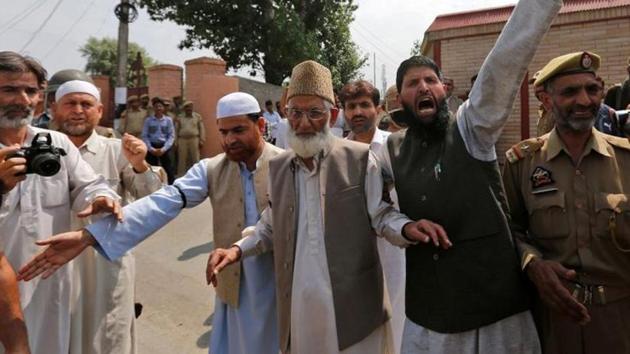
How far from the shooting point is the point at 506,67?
192 centimetres

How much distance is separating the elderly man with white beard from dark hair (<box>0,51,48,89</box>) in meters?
1.30

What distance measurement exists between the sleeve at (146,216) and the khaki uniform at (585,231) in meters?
1.56

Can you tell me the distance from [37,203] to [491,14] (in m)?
9.11

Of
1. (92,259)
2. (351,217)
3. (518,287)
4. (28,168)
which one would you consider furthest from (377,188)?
(92,259)

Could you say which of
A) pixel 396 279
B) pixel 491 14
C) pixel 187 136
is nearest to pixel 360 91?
pixel 396 279

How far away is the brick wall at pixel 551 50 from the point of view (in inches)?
334

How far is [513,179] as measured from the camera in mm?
2275

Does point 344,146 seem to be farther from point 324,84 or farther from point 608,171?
point 608,171

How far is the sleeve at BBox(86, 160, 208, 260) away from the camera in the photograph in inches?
92.4

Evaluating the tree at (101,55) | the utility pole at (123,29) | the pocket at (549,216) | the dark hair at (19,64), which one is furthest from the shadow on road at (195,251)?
the tree at (101,55)

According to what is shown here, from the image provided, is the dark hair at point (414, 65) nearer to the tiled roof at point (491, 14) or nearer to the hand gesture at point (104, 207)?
the hand gesture at point (104, 207)

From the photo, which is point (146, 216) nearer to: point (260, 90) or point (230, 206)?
point (230, 206)

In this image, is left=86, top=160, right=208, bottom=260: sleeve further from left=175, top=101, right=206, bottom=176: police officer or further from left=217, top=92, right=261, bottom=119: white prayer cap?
left=175, top=101, right=206, bottom=176: police officer

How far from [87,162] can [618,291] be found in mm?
2789
